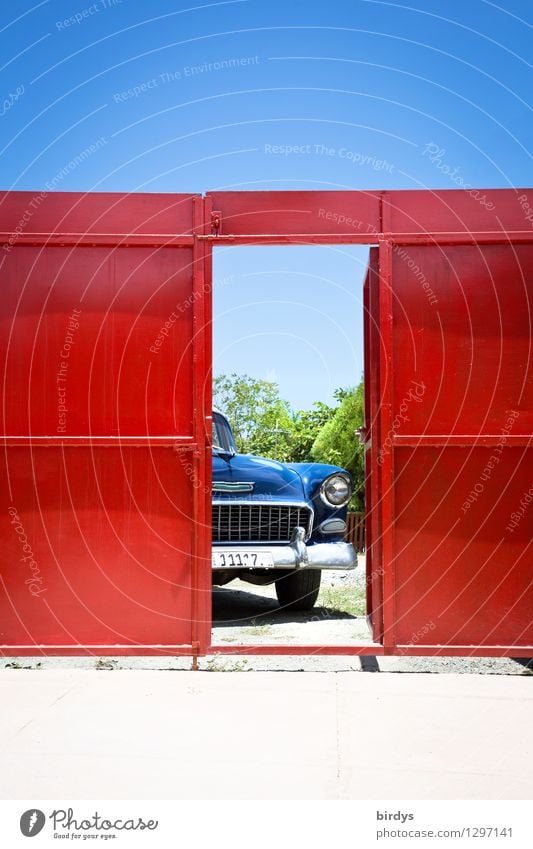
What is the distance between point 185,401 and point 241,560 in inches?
69.1

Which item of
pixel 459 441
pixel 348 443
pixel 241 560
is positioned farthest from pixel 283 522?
pixel 348 443

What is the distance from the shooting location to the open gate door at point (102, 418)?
17.1ft

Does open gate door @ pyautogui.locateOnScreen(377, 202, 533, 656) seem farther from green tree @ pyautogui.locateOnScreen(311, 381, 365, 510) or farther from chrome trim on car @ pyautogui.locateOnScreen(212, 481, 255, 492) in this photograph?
green tree @ pyautogui.locateOnScreen(311, 381, 365, 510)

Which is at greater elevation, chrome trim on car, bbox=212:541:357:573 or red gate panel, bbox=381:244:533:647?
red gate panel, bbox=381:244:533:647

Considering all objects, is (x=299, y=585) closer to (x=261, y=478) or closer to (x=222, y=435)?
(x=261, y=478)

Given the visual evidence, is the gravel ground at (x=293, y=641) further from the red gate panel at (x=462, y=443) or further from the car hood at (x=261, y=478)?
the car hood at (x=261, y=478)

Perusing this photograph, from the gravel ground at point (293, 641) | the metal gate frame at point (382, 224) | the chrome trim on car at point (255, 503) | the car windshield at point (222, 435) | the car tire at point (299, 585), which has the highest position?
the metal gate frame at point (382, 224)

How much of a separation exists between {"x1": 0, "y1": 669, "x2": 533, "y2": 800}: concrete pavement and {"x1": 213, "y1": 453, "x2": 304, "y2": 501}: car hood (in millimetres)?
2086

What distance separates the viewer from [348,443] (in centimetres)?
1495

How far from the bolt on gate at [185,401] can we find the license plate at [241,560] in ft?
4.19

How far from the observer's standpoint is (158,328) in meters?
5.27

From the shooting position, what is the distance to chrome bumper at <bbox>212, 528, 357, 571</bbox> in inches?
263

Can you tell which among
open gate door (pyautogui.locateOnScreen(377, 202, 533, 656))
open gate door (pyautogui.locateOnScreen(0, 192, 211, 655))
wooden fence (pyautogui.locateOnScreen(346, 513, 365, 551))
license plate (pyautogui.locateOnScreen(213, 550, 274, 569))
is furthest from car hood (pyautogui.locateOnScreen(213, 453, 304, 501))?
wooden fence (pyautogui.locateOnScreen(346, 513, 365, 551))

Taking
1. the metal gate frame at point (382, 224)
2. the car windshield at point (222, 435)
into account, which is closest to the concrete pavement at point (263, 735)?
the metal gate frame at point (382, 224)
